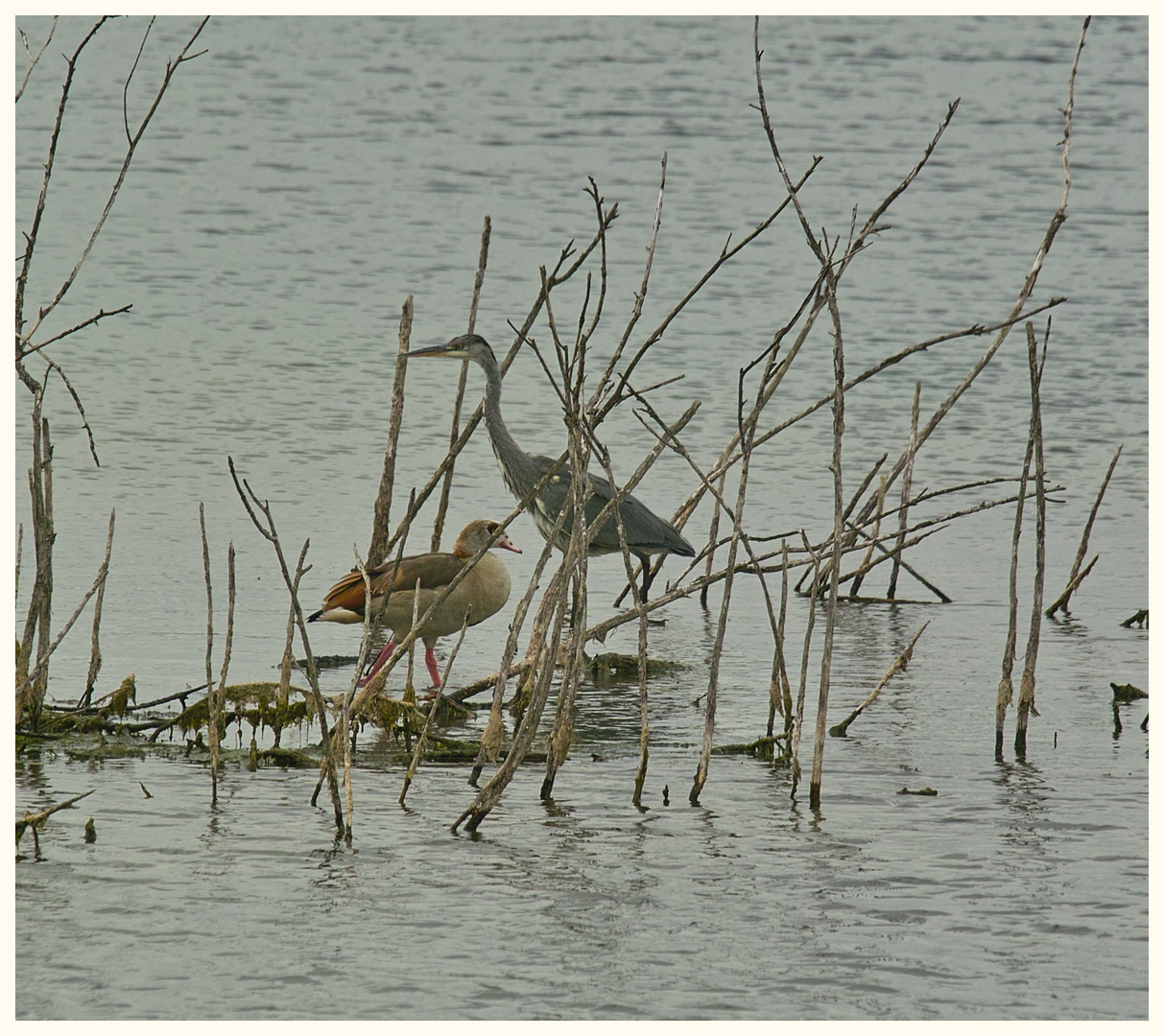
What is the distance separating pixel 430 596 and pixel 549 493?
177 centimetres

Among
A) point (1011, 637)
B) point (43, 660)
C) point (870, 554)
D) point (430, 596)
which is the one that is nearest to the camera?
point (43, 660)

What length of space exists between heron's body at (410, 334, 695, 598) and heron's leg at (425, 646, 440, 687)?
112 centimetres

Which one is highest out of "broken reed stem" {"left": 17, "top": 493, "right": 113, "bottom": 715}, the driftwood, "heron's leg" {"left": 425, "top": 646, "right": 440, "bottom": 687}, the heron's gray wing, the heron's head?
the heron's head

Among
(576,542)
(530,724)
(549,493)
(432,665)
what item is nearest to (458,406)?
(432,665)

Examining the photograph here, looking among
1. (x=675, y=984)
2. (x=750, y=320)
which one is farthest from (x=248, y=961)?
(x=750, y=320)

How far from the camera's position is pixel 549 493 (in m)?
8.52

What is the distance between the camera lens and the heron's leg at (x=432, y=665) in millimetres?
6871

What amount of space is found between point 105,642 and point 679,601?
9.19ft

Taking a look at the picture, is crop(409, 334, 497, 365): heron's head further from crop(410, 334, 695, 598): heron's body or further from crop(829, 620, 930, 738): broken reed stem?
crop(829, 620, 930, 738): broken reed stem

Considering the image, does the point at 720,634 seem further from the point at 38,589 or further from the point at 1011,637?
the point at 38,589

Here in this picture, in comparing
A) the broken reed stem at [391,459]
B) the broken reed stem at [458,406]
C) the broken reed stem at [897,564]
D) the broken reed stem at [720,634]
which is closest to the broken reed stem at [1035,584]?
the broken reed stem at [720,634]

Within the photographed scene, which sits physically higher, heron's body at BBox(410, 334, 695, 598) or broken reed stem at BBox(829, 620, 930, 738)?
heron's body at BBox(410, 334, 695, 598)

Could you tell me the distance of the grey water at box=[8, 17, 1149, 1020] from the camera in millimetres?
4227

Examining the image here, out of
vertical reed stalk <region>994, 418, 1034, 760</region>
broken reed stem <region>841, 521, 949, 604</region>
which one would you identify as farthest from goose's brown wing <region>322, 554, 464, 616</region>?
vertical reed stalk <region>994, 418, 1034, 760</region>
